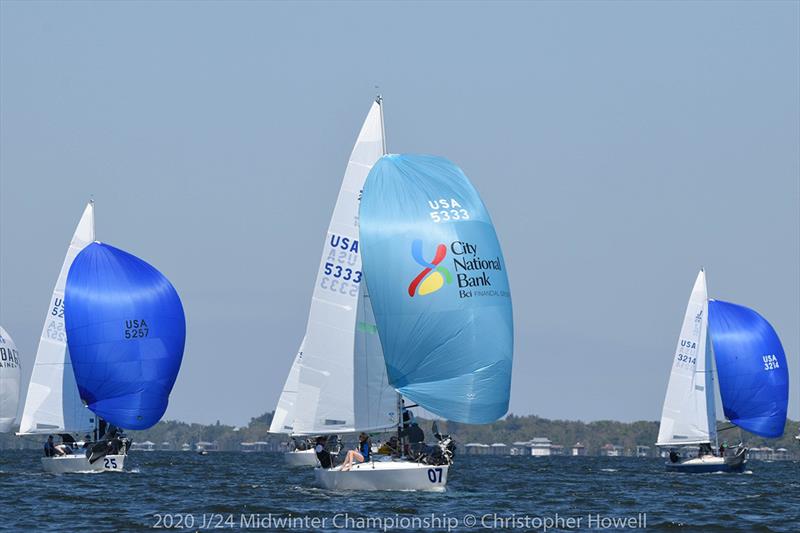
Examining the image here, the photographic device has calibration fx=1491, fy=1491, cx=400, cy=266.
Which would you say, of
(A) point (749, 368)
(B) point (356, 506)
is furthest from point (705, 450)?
(B) point (356, 506)

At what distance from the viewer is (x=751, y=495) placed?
168 ft

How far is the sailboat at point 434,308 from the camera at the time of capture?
4016cm

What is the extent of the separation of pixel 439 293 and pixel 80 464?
20.6 m

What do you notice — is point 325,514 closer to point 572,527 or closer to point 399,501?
point 399,501

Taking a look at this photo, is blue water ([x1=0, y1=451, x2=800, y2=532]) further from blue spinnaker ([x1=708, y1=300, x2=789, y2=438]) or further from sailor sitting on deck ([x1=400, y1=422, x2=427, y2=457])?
blue spinnaker ([x1=708, y1=300, x2=789, y2=438])

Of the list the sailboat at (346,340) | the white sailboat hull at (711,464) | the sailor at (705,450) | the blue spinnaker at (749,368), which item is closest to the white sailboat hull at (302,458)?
the white sailboat hull at (711,464)

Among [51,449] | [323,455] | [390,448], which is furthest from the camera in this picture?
[51,449]

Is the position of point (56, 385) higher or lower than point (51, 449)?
higher

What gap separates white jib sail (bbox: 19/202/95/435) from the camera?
57.5 m

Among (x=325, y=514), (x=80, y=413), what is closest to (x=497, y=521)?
(x=325, y=514)

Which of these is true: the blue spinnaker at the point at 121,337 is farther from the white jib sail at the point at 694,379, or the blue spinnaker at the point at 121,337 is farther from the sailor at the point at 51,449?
the white jib sail at the point at 694,379

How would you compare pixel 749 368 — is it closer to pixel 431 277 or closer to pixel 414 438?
pixel 414 438

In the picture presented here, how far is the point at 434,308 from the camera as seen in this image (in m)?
40.3

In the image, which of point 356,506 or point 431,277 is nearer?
point 356,506
